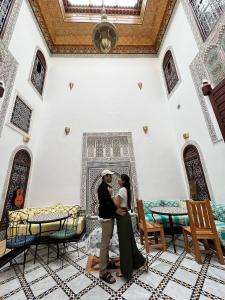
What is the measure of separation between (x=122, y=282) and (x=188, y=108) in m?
3.99

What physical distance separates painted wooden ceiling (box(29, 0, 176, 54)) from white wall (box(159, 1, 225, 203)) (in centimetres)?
81

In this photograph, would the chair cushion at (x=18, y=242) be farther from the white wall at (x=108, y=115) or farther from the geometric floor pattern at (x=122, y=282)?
the white wall at (x=108, y=115)

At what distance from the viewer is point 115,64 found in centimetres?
586

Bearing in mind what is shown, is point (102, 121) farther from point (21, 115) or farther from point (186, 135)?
point (186, 135)

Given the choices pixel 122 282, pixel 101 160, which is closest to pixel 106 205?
pixel 122 282

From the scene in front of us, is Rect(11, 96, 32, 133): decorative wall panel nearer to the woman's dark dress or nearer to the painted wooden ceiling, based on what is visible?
the painted wooden ceiling

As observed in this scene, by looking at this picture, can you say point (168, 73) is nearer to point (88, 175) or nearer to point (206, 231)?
point (88, 175)

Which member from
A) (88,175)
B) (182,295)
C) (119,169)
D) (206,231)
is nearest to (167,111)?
(119,169)

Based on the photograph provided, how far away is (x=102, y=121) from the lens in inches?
197

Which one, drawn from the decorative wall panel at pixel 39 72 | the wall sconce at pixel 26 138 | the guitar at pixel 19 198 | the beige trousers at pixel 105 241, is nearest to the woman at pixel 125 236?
the beige trousers at pixel 105 241

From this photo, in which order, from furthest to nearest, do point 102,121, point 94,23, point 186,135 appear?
1. point 94,23
2. point 102,121
3. point 186,135

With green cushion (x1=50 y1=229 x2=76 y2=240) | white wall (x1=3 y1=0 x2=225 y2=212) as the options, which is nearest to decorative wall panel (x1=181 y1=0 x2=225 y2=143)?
white wall (x1=3 y1=0 x2=225 y2=212)

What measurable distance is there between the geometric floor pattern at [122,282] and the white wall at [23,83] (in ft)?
5.57

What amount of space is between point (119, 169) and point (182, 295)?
3.17 metres
